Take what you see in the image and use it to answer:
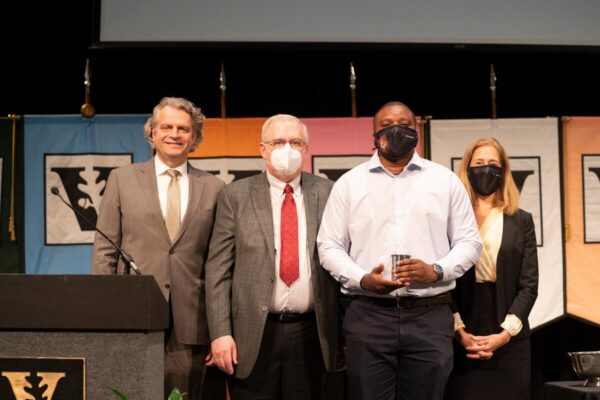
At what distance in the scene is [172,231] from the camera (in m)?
3.20

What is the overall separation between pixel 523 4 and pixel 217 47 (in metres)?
1.89

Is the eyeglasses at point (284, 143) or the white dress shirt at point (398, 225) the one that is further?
the eyeglasses at point (284, 143)

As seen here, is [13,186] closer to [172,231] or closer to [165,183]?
[165,183]

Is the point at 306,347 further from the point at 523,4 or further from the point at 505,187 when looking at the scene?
the point at 523,4

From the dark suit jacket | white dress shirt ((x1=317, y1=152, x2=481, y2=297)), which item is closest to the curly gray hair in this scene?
white dress shirt ((x1=317, y1=152, x2=481, y2=297))

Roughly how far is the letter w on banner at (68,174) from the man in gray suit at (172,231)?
1.64m

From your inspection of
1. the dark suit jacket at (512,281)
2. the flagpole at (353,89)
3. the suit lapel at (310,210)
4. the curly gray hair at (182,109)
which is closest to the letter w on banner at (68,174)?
the flagpole at (353,89)

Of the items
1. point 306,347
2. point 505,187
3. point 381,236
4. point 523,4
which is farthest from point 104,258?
point 523,4

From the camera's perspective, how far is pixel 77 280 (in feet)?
7.55

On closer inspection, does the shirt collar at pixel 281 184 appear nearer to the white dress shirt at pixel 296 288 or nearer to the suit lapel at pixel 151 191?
the white dress shirt at pixel 296 288

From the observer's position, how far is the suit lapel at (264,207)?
10.2ft

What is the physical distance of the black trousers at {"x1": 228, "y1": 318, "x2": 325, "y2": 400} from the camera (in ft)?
10.1

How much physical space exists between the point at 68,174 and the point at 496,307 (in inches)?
106

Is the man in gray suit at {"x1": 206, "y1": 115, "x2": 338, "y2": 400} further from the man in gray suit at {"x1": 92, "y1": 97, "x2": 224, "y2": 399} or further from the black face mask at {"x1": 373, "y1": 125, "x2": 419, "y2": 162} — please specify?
the black face mask at {"x1": 373, "y1": 125, "x2": 419, "y2": 162}
